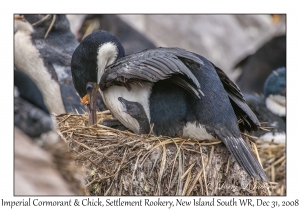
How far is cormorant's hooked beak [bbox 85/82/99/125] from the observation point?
4.80 m

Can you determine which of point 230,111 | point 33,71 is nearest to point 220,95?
point 230,111

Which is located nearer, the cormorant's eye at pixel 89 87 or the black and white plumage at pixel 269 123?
the cormorant's eye at pixel 89 87

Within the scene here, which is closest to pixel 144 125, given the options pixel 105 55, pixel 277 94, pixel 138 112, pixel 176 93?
pixel 138 112

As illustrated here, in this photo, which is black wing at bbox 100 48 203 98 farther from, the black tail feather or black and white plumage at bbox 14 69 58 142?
black and white plumage at bbox 14 69 58 142

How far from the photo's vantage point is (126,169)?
14.1ft

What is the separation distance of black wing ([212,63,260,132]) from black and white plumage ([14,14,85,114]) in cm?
185

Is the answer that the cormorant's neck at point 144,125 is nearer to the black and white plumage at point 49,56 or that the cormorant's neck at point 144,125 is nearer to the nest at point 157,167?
the nest at point 157,167

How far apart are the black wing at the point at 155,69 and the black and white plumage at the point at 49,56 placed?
1.67 meters

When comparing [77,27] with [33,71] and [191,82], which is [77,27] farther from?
[191,82]

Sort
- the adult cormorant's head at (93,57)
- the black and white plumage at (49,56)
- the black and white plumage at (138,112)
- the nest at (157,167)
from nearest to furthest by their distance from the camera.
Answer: the nest at (157,167), the black and white plumage at (138,112), the adult cormorant's head at (93,57), the black and white plumage at (49,56)

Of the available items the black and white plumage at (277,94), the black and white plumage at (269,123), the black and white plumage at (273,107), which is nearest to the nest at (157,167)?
the black and white plumage at (273,107)

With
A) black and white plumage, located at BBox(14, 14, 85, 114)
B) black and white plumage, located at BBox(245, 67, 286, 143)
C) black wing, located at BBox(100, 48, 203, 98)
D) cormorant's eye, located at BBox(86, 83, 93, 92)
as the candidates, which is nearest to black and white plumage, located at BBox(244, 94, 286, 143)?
black and white plumage, located at BBox(245, 67, 286, 143)

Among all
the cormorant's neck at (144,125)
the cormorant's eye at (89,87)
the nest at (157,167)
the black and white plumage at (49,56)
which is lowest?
the nest at (157,167)

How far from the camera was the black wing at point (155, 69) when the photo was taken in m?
4.15
